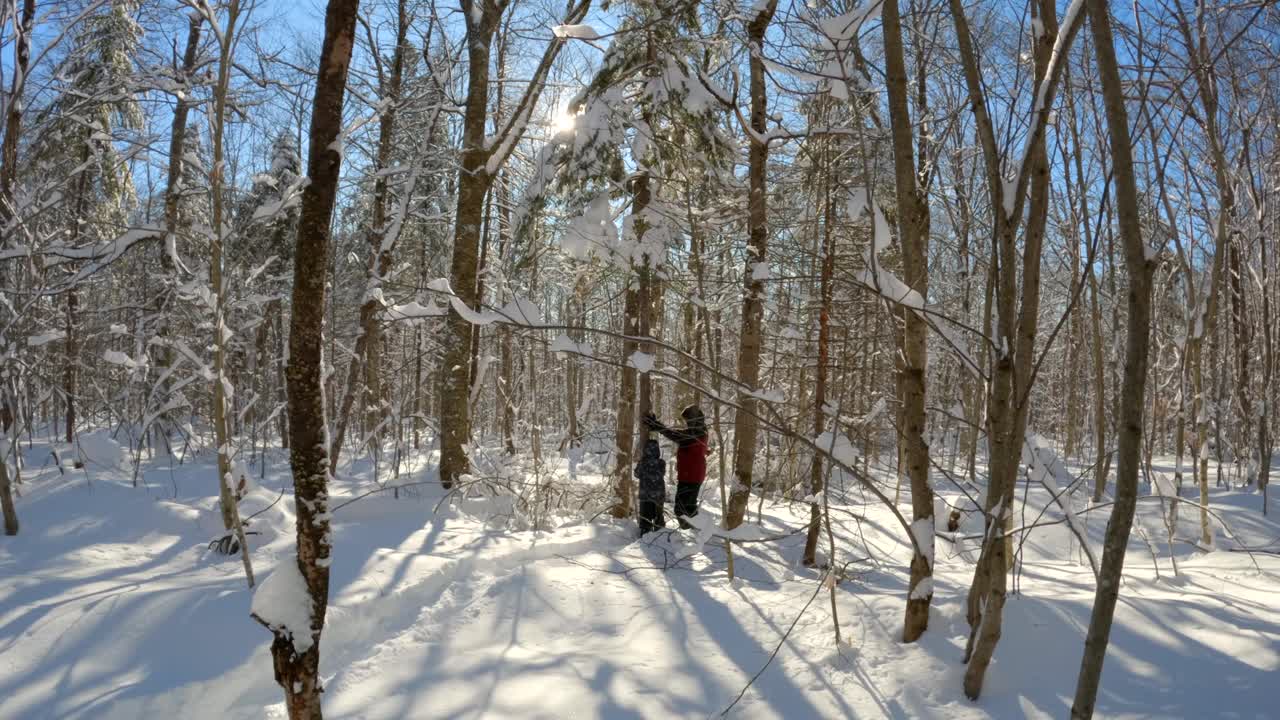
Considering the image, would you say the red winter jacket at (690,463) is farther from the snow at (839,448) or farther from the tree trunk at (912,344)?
the snow at (839,448)

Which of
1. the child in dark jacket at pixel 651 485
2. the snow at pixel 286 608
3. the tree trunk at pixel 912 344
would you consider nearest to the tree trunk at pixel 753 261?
the child in dark jacket at pixel 651 485

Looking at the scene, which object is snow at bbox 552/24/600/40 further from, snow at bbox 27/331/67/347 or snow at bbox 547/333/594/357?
snow at bbox 27/331/67/347

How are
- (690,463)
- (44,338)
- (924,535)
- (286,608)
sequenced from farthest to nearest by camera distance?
(690,463) < (44,338) < (924,535) < (286,608)

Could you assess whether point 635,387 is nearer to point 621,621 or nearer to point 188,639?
point 621,621

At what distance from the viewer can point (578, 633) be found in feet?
13.6

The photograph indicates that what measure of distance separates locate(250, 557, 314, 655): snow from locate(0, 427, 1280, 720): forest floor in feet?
2.43

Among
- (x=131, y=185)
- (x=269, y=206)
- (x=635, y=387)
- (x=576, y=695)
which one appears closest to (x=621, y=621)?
(x=576, y=695)

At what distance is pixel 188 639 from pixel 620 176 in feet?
18.1

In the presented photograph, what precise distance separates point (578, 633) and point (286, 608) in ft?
6.36

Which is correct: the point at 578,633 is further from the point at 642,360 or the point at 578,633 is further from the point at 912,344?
the point at 912,344

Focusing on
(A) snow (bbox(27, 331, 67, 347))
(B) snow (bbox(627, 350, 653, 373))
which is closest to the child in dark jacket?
(B) snow (bbox(627, 350, 653, 373))

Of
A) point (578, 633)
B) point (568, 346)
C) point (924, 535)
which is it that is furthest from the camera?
point (578, 633)

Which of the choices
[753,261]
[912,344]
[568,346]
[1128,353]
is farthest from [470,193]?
[1128,353]

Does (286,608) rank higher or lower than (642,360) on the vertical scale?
lower
